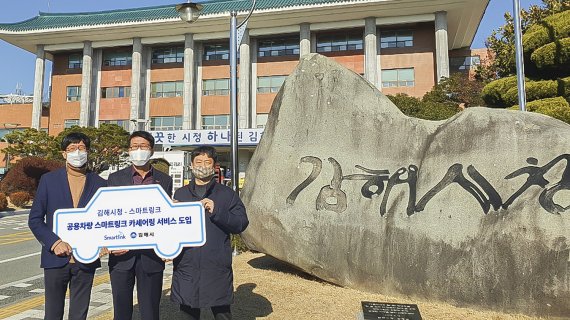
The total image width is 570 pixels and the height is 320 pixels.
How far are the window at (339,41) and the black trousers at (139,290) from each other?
33413 millimetres

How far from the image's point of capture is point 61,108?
133ft

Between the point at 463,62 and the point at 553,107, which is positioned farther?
the point at 463,62

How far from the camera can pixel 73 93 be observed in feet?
134

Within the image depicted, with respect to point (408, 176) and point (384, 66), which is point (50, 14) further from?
Result: point (408, 176)

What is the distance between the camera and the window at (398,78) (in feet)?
109

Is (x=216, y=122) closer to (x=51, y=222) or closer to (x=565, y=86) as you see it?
(x=565, y=86)

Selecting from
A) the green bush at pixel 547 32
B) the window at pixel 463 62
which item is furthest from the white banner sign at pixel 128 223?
the window at pixel 463 62

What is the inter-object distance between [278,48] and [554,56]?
26.8 metres

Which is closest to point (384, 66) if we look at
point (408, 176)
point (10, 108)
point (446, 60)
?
point (446, 60)

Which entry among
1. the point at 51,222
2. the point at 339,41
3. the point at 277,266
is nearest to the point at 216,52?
the point at 339,41

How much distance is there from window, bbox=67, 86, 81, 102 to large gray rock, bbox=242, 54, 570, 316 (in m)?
39.3

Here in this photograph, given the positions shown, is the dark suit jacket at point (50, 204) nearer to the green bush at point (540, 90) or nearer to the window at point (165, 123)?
the green bush at point (540, 90)

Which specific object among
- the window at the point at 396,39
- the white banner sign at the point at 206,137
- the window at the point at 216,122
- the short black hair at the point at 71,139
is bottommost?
the short black hair at the point at 71,139

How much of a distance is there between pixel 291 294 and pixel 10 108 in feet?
155
